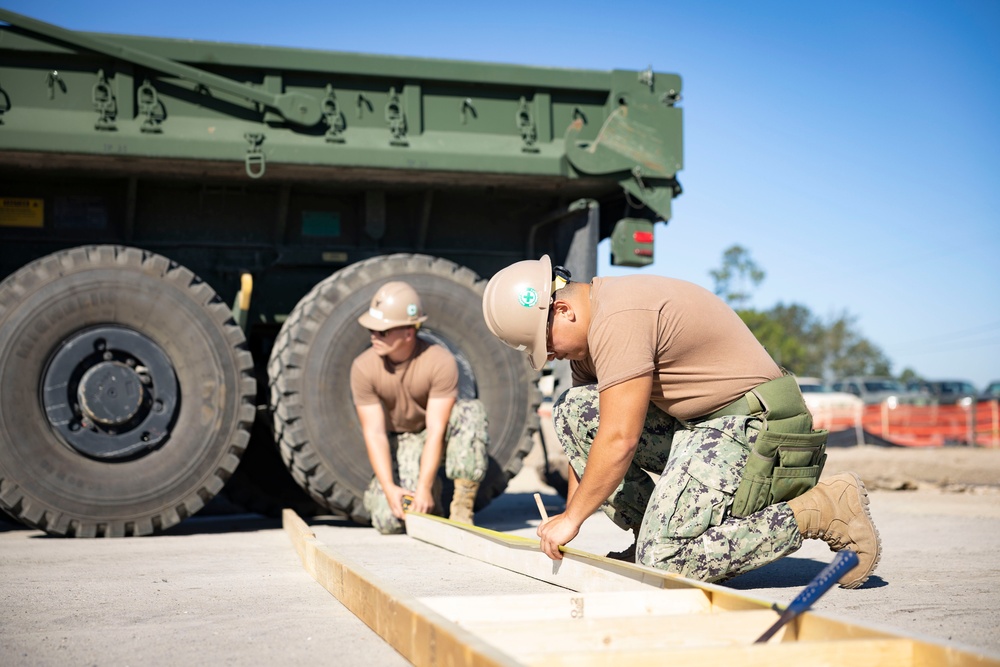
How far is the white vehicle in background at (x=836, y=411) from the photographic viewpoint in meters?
18.9

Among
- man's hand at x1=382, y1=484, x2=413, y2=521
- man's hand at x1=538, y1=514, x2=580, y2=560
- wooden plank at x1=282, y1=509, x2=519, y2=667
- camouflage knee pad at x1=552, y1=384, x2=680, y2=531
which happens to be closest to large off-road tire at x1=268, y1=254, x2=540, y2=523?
man's hand at x1=382, y1=484, x2=413, y2=521

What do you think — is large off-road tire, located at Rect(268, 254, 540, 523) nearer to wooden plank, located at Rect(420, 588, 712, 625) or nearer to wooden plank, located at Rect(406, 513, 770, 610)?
wooden plank, located at Rect(406, 513, 770, 610)

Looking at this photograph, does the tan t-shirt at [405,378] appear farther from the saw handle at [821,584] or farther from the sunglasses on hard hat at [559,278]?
the saw handle at [821,584]

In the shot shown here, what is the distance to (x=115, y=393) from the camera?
579 cm

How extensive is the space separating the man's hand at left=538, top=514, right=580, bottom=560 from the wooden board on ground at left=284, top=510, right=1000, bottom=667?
0.09 m

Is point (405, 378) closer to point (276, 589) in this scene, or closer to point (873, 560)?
point (276, 589)

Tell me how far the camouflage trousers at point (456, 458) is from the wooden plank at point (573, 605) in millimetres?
2921

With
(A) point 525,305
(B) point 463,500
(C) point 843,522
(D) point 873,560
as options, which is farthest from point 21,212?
(D) point 873,560

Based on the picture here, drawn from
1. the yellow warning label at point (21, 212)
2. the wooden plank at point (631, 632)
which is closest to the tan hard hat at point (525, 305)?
the wooden plank at point (631, 632)

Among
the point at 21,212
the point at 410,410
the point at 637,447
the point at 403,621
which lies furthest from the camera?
the point at 21,212

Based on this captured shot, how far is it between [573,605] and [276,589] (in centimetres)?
151

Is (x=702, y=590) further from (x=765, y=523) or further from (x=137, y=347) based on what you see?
(x=137, y=347)

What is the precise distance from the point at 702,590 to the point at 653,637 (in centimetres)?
43

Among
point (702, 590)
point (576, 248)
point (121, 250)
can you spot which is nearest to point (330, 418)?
point (121, 250)
